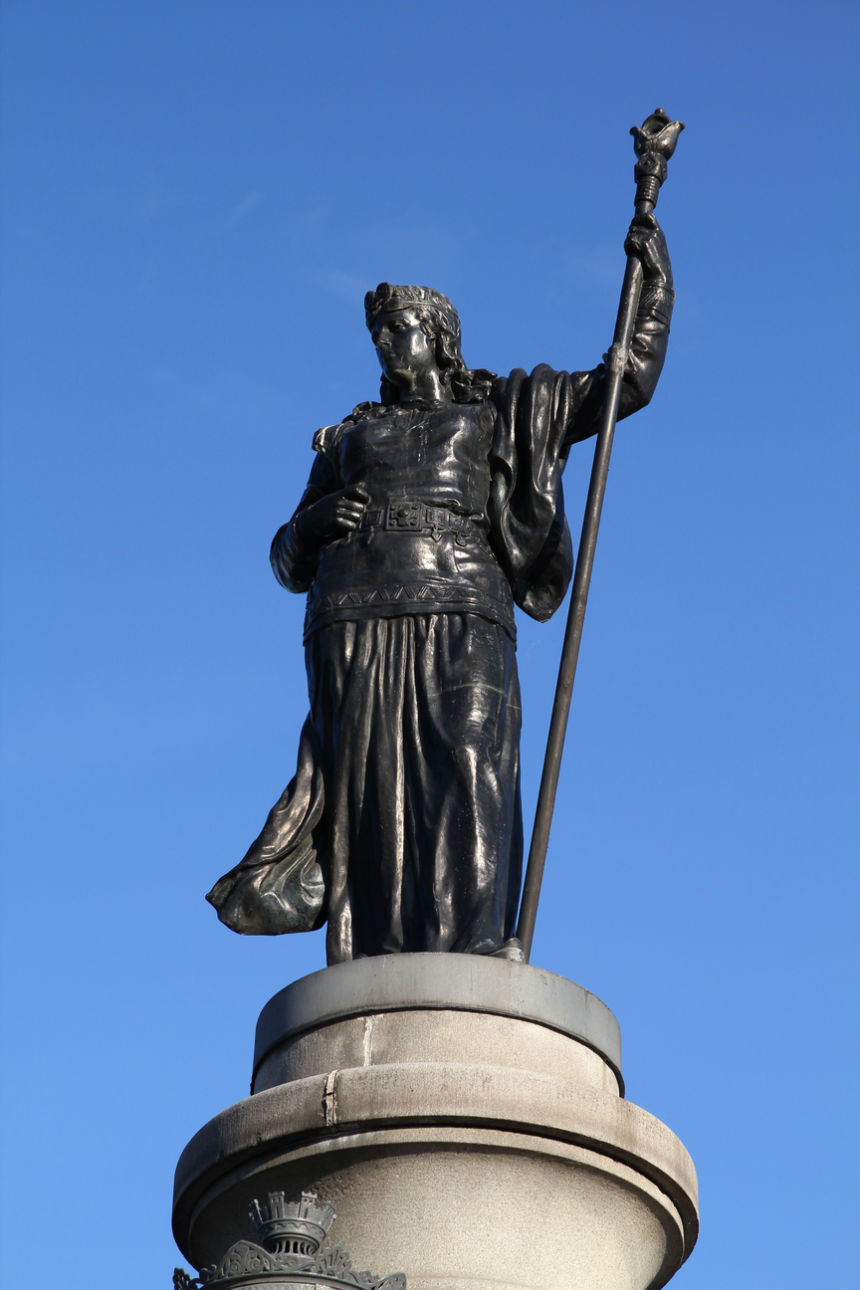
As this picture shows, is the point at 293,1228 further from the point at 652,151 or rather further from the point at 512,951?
the point at 652,151

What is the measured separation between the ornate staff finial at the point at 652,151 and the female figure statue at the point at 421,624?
192 millimetres

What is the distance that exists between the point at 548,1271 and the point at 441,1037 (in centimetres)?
95

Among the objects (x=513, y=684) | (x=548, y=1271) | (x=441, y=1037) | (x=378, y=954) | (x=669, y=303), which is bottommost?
(x=548, y=1271)

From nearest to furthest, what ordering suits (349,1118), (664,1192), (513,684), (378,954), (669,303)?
1. (349,1118)
2. (664,1192)
3. (378,954)
4. (513,684)
5. (669,303)

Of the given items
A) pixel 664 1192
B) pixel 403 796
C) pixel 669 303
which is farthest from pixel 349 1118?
pixel 669 303

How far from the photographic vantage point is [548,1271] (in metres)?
7.84

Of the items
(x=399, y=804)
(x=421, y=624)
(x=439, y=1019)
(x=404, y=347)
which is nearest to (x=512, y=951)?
(x=439, y=1019)

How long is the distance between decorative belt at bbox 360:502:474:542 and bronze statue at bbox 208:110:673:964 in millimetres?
11

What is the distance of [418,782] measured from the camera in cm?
939

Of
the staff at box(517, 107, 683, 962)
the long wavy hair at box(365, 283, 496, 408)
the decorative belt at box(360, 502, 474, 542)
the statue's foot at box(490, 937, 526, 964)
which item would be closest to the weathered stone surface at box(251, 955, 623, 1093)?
the statue's foot at box(490, 937, 526, 964)

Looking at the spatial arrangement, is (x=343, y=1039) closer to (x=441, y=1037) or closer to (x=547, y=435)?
(x=441, y=1037)

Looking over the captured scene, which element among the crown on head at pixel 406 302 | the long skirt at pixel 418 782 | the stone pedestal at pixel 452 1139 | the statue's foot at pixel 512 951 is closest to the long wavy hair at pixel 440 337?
the crown on head at pixel 406 302

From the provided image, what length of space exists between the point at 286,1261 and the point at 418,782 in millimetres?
3257

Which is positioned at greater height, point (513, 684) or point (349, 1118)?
point (513, 684)
